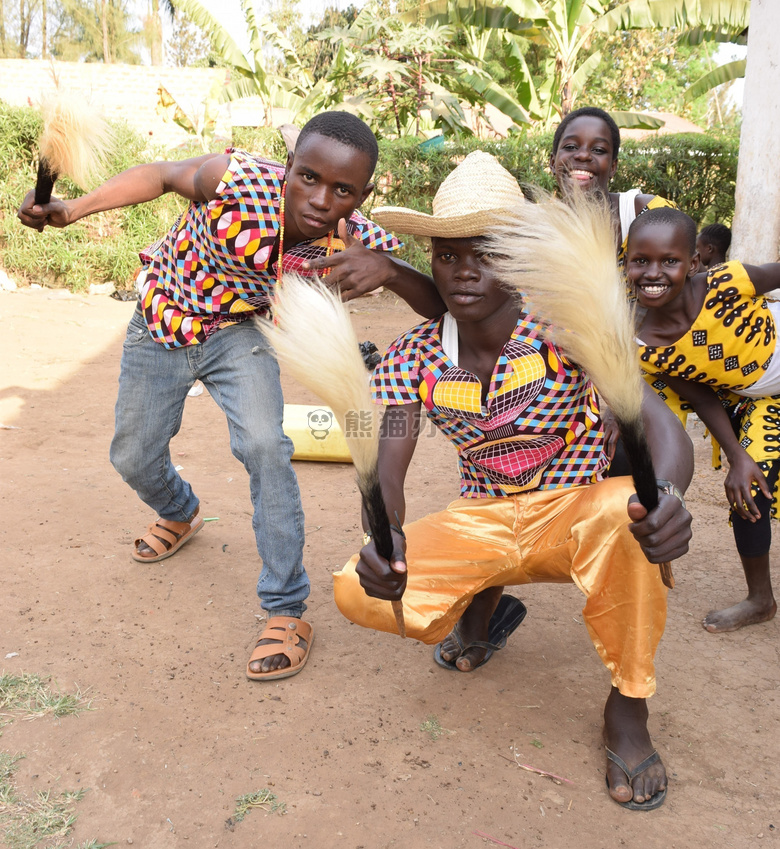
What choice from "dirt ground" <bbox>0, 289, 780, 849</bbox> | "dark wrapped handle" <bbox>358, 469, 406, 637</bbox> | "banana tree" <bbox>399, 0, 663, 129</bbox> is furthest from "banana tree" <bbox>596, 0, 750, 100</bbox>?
"dark wrapped handle" <bbox>358, 469, 406, 637</bbox>

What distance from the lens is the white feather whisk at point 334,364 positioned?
166cm

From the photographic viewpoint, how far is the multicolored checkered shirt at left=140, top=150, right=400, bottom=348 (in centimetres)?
252

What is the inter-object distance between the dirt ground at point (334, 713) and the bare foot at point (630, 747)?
→ 0.05 meters

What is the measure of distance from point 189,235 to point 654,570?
1.90m

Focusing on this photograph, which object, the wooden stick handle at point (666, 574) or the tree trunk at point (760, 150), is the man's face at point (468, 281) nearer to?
the wooden stick handle at point (666, 574)

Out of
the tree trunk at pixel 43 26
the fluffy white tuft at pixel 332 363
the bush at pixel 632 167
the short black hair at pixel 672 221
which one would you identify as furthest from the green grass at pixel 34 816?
the tree trunk at pixel 43 26

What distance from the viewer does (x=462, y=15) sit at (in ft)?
38.8

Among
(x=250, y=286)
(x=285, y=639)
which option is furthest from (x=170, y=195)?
(x=285, y=639)

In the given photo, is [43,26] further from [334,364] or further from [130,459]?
[334,364]

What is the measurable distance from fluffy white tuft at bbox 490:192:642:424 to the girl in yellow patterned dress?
3.27 feet

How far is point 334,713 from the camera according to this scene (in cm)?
244

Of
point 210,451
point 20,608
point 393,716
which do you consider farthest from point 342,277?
point 210,451

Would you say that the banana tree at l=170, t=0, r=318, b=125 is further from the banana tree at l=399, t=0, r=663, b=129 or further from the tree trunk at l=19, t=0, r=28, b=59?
the tree trunk at l=19, t=0, r=28, b=59

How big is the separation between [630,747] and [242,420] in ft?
5.13
